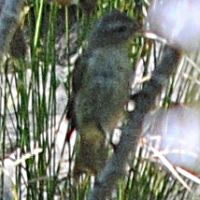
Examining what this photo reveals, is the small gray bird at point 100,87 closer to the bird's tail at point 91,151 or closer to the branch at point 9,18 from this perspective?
the bird's tail at point 91,151

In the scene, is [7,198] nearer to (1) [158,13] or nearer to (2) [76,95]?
(2) [76,95]

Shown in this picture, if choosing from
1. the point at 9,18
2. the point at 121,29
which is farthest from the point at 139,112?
the point at 121,29

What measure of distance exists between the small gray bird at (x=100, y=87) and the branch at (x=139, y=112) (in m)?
0.11

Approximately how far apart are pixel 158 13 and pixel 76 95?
0.29m

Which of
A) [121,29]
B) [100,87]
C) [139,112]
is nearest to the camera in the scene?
[139,112]

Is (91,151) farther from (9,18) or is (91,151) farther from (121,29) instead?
(9,18)

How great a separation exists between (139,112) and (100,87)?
0.50 ft

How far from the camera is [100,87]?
0.72 meters

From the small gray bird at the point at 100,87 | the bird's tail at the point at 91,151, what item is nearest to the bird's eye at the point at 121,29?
the small gray bird at the point at 100,87

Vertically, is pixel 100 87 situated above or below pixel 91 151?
above

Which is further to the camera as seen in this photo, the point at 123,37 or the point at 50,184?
the point at 50,184

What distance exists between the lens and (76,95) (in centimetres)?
83

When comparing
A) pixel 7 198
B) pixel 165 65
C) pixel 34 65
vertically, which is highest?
pixel 165 65

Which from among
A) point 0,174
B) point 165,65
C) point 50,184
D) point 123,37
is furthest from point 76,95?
point 0,174
